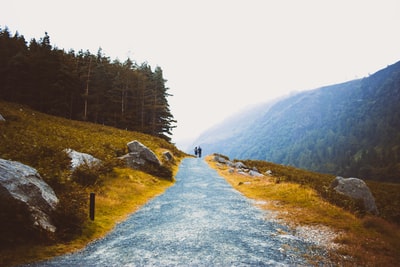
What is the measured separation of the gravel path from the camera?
22.0 ft

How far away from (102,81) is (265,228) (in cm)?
4957

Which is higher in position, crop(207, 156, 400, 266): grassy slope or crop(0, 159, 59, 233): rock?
crop(0, 159, 59, 233): rock

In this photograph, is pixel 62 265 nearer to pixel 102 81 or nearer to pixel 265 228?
pixel 265 228

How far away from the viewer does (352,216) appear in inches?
439

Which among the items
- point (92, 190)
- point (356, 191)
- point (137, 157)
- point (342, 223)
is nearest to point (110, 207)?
point (92, 190)

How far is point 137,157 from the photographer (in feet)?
67.4

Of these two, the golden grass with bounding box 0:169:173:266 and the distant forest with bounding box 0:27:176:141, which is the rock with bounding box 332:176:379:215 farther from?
the distant forest with bounding box 0:27:176:141

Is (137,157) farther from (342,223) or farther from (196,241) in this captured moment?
(342,223)

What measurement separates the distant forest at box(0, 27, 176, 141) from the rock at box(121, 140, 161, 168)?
26912 mm

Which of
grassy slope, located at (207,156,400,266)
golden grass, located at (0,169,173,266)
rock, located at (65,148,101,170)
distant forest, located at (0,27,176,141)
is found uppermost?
distant forest, located at (0,27,176,141)

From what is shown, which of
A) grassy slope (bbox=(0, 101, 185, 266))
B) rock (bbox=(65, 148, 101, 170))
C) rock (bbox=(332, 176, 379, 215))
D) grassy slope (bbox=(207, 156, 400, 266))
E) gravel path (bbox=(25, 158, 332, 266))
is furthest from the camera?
rock (bbox=(332, 176, 379, 215))

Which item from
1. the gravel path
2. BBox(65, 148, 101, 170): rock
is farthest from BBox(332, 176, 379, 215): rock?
BBox(65, 148, 101, 170): rock

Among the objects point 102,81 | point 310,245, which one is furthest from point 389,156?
point 310,245

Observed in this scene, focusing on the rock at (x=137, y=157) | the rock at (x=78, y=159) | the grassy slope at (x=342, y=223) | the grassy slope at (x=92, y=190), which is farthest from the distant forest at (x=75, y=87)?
the grassy slope at (x=342, y=223)
